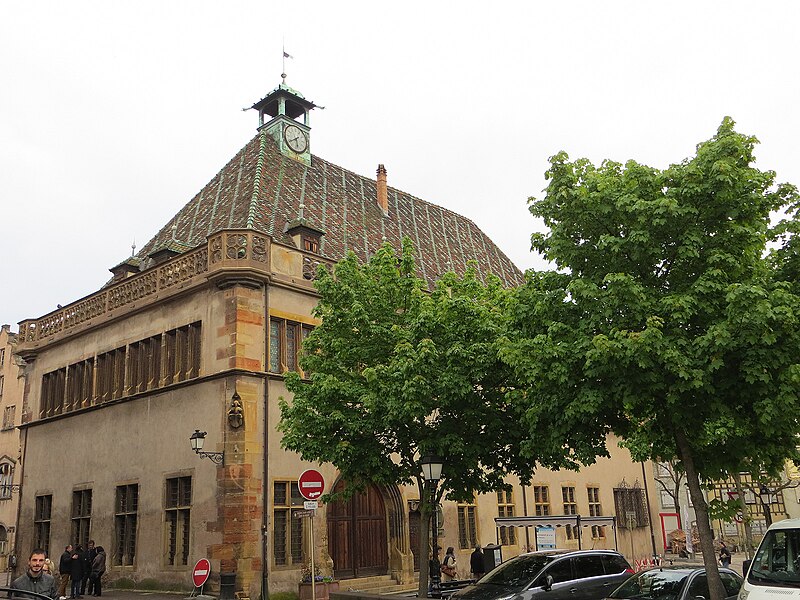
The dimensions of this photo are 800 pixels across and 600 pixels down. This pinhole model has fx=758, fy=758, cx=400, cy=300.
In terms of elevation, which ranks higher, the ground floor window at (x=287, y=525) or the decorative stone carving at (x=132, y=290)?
the decorative stone carving at (x=132, y=290)

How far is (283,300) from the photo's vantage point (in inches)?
826

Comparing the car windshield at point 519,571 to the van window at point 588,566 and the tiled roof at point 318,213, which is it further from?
the tiled roof at point 318,213

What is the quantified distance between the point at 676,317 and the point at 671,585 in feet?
13.3

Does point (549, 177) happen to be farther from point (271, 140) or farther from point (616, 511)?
point (616, 511)

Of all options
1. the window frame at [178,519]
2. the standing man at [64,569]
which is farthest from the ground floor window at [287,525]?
the standing man at [64,569]

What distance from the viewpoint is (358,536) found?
21641 millimetres

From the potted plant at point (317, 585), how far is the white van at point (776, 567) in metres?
11.9

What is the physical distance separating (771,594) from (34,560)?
7954 mm

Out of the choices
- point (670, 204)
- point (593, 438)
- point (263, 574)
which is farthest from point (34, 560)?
point (263, 574)

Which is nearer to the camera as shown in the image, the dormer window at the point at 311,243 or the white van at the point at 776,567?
the white van at the point at 776,567

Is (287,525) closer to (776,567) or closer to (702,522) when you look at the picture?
(702,522)

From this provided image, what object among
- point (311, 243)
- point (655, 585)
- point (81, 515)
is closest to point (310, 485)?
point (655, 585)

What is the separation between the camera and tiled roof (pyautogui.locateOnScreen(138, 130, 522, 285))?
2498 centimetres

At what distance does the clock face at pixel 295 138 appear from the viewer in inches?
1211
